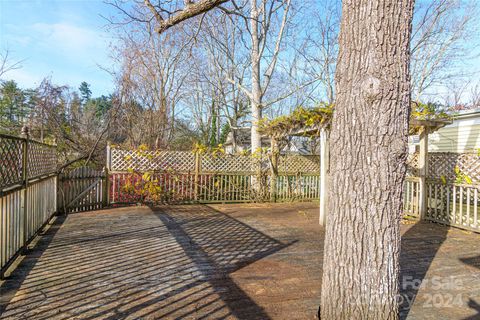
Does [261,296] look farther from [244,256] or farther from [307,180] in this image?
[307,180]

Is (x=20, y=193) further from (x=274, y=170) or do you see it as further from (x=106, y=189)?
(x=274, y=170)

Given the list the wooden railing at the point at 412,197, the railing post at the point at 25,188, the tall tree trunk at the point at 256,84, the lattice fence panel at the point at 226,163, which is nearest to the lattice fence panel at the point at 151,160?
the lattice fence panel at the point at 226,163

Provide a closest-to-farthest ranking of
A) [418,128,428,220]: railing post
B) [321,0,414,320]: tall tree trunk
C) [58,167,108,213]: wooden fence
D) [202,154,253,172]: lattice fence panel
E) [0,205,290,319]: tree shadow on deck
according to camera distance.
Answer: [321,0,414,320]: tall tree trunk → [0,205,290,319]: tree shadow on deck → [418,128,428,220]: railing post → [58,167,108,213]: wooden fence → [202,154,253,172]: lattice fence panel

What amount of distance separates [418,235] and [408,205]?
2081 millimetres

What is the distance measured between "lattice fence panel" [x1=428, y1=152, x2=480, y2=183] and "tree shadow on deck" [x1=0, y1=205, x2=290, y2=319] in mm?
4180

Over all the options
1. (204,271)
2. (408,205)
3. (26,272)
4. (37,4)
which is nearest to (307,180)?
(408,205)

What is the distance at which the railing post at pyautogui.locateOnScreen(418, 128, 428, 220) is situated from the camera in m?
6.68

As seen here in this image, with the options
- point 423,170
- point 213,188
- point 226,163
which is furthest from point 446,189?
point 213,188

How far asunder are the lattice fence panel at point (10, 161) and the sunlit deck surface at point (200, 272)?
3.18ft

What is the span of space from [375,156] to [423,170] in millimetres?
5683

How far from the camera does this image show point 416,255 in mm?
4141

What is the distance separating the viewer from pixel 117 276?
317 centimetres

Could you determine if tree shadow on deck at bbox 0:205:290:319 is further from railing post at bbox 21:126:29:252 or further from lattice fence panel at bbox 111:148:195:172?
lattice fence panel at bbox 111:148:195:172

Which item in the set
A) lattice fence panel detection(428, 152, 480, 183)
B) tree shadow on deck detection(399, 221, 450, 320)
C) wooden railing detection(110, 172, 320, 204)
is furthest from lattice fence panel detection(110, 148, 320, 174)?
tree shadow on deck detection(399, 221, 450, 320)
